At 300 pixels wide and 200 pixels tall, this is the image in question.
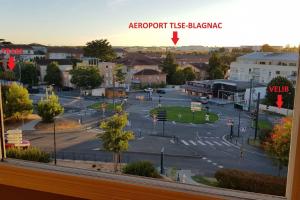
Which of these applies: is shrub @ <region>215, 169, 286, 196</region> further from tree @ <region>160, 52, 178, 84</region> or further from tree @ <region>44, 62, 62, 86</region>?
tree @ <region>44, 62, 62, 86</region>

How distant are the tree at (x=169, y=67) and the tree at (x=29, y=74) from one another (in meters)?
1.02

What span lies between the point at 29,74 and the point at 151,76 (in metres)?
1.04

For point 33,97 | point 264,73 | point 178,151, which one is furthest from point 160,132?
point 264,73

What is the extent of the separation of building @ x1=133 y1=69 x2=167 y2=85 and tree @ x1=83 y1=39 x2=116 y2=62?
1.88ft

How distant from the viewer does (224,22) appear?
4.61 feet

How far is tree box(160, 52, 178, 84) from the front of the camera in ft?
A: 6.55

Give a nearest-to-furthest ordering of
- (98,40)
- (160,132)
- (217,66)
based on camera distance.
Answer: (98,40)
(217,66)
(160,132)

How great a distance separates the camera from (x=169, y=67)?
91.2 inches

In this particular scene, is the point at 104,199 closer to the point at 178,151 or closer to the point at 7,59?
the point at 7,59

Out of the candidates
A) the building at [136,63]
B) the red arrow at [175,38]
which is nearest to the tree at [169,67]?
the building at [136,63]

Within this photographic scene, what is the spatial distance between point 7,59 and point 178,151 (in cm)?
295

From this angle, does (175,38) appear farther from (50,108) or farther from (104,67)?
(50,108)

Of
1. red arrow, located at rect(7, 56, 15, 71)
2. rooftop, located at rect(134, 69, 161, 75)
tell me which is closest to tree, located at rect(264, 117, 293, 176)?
red arrow, located at rect(7, 56, 15, 71)

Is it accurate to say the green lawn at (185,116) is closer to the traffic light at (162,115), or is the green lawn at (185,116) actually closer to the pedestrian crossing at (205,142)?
the traffic light at (162,115)
